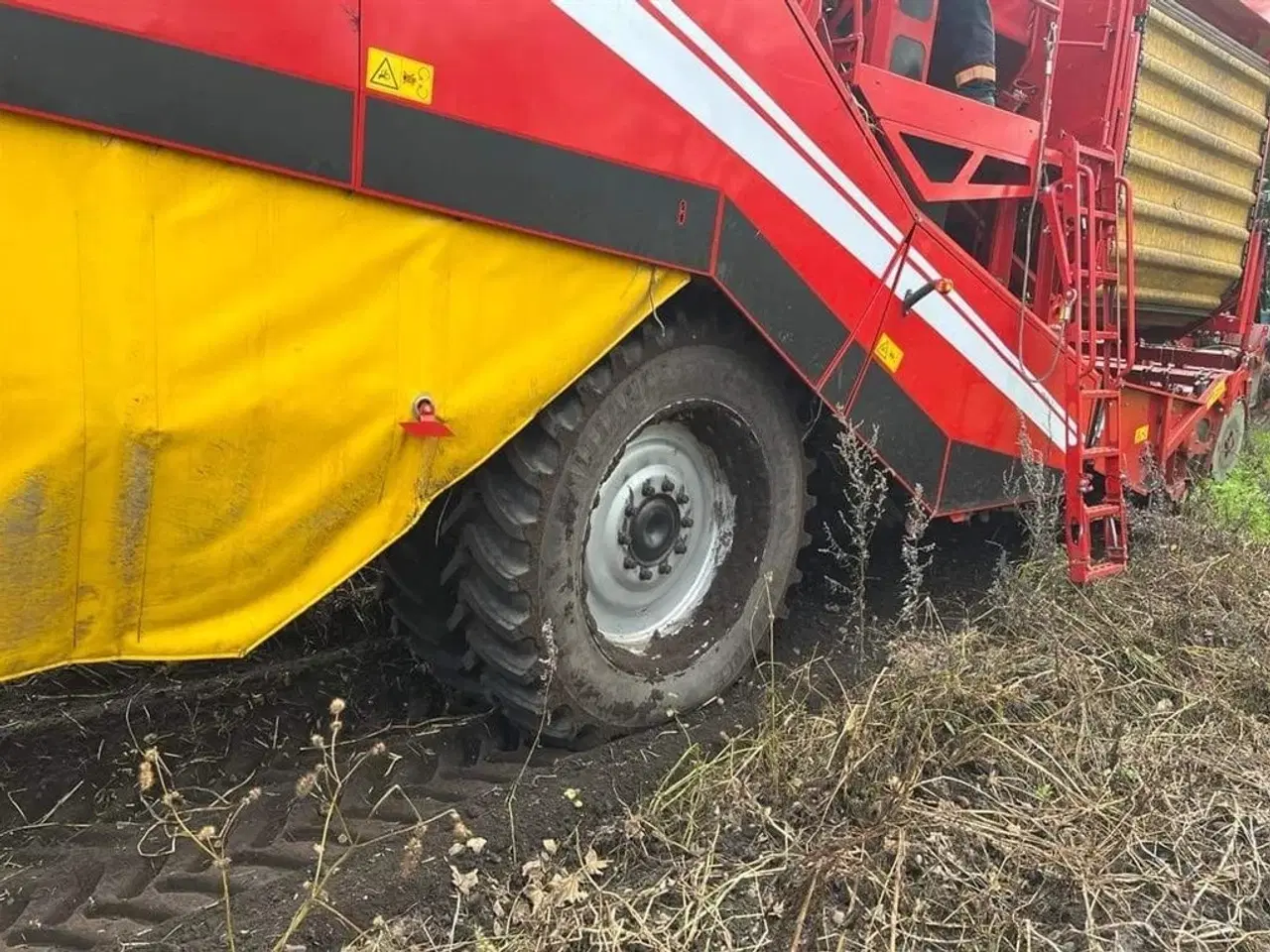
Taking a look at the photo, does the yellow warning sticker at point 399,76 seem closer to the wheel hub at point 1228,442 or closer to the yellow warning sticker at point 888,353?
the yellow warning sticker at point 888,353

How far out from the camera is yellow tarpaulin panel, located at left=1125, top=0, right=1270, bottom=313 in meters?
4.46

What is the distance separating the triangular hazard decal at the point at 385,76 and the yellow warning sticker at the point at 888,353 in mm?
1627

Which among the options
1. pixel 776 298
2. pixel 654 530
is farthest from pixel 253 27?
pixel 654 530

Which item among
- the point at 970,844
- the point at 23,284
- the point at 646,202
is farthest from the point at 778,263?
the point at 23,284

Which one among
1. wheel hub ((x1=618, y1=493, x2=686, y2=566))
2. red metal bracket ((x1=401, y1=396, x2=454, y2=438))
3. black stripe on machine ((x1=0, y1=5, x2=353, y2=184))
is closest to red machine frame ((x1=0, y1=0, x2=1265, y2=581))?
black stripe on machine ((x1=0, y1=5, x2=353, y2=184))

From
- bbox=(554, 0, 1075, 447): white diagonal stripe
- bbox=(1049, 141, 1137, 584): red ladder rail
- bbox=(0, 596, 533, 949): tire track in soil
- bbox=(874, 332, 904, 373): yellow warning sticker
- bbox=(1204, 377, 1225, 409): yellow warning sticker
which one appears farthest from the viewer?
bbox=(1204, 377, 1225, 409): yellow warning sticker

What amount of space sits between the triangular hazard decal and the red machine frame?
2 cm

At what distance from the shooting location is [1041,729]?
2.44 m

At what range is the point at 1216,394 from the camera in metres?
5.17

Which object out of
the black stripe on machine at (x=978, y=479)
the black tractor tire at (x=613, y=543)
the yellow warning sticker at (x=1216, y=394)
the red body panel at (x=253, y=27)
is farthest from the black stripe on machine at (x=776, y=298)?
the yellow warning sticker at (x=1216, y=394)

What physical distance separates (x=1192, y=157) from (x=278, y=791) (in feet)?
16.6

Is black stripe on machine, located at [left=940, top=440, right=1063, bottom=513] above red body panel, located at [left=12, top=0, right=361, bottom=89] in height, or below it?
below

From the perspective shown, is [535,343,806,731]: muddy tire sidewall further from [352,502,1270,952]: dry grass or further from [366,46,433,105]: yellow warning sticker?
[366,46,433,105]: yellow warning sticker

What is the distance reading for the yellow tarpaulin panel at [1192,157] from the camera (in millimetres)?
4465
